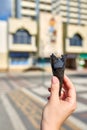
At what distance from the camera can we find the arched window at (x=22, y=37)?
48.0 m

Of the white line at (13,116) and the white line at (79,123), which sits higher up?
the white line at (79,123)

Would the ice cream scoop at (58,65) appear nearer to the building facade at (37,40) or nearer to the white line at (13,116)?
the white line at (13,116)

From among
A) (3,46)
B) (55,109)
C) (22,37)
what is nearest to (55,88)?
(55,109)

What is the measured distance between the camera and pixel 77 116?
44.7 feet

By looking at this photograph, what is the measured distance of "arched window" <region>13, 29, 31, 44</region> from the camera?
157 feet

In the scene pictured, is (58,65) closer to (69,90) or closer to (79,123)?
(69,90)

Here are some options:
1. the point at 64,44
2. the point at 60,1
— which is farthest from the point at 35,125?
the point at 60,1

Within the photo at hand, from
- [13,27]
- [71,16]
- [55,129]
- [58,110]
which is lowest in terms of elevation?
[55,129]

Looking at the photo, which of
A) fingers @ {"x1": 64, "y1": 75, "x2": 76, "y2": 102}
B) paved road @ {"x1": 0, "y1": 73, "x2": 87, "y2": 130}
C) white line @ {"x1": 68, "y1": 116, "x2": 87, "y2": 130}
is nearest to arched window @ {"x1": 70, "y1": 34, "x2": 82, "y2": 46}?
paved road @ {"x1": 0, "y1": 73, "x2": 87, "y2": 130}

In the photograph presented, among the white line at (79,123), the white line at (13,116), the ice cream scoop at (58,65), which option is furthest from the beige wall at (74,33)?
the ice cream scoop at (58,65)

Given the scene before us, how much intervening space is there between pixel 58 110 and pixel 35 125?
9.92 metres

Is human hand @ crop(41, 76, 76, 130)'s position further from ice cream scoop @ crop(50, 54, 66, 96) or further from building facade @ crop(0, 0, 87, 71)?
building facade @ crop(0, 0, 87, 71)

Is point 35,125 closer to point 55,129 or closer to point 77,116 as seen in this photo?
point 77,116

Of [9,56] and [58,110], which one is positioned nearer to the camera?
[58,110]
